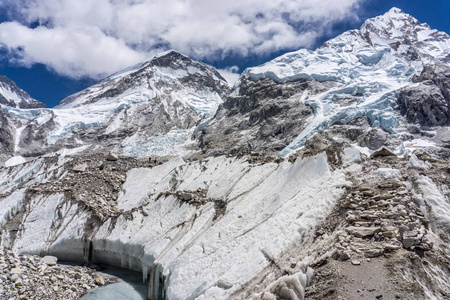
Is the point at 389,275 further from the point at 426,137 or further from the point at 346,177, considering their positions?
the point at 426,137

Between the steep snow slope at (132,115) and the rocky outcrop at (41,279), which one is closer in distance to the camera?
the rocky outcrop at (41,279)

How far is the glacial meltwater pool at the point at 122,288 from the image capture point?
13031 mm

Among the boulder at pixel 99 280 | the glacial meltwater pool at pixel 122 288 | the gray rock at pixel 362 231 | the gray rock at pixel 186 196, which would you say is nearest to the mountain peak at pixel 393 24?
the gray rock at pixel 186 196

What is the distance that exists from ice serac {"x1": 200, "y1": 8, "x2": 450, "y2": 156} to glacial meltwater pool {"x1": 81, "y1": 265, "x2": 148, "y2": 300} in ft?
155

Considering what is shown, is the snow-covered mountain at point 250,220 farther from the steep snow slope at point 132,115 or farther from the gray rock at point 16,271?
the steep snow slope at point 132,115

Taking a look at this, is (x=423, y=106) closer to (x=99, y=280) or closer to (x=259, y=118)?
(x=259, y=118)

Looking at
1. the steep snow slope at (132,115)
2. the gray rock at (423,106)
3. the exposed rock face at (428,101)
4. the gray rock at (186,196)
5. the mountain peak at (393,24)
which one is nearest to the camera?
the gray rock at (186,196)

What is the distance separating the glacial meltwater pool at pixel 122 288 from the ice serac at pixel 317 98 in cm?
4724

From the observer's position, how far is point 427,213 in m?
8.34

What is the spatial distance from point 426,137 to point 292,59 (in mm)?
44951

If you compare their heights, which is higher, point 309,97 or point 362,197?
point 309,97

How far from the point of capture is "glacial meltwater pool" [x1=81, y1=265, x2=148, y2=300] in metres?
13.0

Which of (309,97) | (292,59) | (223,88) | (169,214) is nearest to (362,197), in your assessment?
(169,214)

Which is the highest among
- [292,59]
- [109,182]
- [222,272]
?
[292,59]
